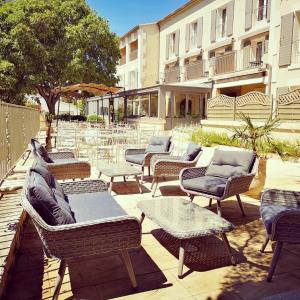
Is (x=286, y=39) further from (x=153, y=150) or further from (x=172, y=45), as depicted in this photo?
(x=172, y=45)

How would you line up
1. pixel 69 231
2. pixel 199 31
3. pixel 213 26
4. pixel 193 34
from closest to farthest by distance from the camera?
pixel 69 231 < pixel 213 26 < pixel 199 31 < pixel 193 34

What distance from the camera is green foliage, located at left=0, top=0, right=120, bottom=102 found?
18141 millimetres

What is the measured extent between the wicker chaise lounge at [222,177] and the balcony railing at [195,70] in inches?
599

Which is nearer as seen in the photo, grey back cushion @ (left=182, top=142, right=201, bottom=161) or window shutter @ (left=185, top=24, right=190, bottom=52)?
grey back cushion @ (left=182, top=142, right=201, bottom=161)

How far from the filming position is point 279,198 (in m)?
3.62

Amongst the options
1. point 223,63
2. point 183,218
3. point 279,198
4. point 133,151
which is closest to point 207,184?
point 279,198

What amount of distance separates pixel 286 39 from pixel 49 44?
1380 centimetres

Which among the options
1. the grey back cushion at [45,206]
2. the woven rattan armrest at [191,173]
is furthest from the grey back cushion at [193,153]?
the grey back cushion at [45,206]

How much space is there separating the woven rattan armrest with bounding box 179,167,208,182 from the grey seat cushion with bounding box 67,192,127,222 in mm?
Result: 1365

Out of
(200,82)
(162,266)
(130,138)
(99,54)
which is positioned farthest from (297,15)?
(162,266)

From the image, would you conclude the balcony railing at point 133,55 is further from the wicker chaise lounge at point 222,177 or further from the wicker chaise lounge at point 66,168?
the wicker chaise lounge at point 222,177

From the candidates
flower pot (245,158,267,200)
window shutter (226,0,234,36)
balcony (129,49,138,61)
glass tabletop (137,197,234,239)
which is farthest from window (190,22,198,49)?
glass tabletop (137,197,234,239)

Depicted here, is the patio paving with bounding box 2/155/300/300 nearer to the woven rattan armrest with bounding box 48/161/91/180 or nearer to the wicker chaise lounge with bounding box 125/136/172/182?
the woven rattan armrest with bounding box 48/161/91/180

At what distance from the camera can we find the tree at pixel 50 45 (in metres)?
18.1
